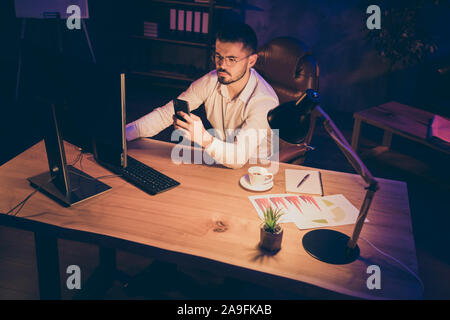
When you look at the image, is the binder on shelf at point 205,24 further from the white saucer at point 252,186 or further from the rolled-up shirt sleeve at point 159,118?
the white saucer at point 252,186

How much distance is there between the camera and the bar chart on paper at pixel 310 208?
53.4 inches

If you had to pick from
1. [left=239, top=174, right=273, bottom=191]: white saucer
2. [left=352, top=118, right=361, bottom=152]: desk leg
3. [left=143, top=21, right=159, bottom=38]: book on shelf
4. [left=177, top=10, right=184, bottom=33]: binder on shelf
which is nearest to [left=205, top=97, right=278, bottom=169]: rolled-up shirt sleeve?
[left=239, top=174, right=273, bottom=191]: white saucer

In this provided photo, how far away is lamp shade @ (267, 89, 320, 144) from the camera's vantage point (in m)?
1.09

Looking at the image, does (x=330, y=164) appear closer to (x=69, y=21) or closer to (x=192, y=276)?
(x=192, y=276)

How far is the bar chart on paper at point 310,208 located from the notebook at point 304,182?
36mm

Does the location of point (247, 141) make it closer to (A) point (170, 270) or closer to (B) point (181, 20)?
(A) point (170, 270)

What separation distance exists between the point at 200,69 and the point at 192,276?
3.18m

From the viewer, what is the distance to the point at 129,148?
1.82 metres

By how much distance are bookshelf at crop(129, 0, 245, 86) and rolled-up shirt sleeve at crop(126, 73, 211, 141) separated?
238cm

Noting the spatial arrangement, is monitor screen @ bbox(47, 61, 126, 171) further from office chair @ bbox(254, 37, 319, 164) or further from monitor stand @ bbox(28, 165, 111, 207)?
office chair @ bbox(254, 37, 319, 164)

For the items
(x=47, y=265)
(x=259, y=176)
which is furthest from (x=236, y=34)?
(x=47, y=265)

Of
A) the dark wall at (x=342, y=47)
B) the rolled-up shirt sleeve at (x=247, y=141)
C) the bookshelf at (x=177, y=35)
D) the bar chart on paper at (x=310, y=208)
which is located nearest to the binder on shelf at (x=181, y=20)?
the bookshelf at (x=177, y=35)

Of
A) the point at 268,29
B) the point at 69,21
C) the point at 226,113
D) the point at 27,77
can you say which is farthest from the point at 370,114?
the point at 69,21

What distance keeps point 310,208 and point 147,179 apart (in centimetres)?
65
